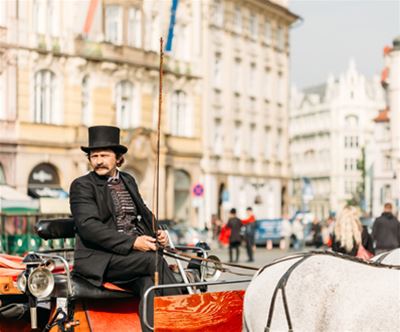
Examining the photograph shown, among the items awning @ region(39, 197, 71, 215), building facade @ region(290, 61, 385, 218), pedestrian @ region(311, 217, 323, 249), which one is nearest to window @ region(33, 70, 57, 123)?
pedestrian @ region(311, 217, 323, 249)

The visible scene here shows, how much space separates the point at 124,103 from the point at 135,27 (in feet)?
11.2

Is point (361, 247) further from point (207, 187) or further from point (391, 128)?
point (391, 128)

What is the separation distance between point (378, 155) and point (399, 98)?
15957 mm

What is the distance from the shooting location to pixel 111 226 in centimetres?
736

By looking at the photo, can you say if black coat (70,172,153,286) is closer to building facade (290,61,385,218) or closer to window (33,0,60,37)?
window (33,0,60,37)

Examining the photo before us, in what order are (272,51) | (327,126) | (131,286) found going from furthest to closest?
(327,126), (272,51), (131,286)

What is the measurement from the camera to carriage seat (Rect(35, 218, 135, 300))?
7.13m

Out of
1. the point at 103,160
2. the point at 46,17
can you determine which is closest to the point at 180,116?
the point at 46,17

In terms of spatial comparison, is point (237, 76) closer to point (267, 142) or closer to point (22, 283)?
point (267, 142)

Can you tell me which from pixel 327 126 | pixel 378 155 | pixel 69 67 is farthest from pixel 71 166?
pixel 327 126

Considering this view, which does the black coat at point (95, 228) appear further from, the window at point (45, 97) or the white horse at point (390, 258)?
the window at point (45, 97)

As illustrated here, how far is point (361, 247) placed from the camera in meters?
13.5

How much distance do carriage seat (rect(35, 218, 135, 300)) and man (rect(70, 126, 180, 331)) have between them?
0.06 m

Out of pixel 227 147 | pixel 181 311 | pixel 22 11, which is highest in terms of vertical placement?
pixel 22 11
